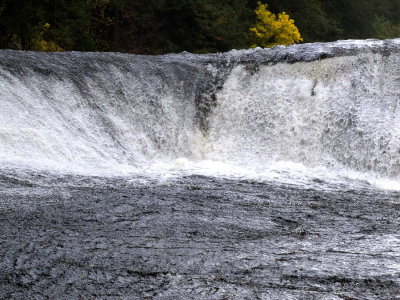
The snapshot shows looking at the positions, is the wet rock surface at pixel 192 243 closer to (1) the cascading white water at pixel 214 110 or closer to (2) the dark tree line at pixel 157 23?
(1) the cascading white water at pixel 214 110

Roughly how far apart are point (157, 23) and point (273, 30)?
16.7 feet

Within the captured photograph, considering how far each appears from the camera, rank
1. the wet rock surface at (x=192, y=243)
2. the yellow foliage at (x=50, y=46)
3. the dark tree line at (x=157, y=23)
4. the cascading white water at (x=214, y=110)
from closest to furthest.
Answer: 1. the wet rock surface at (x=192, y=243)
2. the cascading white water at (x=214, y=110)
3. the dark tree line at (x=157, y=23)
4. the yellow foliage at (x=50, y=46)

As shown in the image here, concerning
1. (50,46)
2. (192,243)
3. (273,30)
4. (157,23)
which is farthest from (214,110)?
(273,30)

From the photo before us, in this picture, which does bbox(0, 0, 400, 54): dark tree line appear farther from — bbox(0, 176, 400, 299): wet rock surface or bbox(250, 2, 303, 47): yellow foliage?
bbox(0, 176, 400, 299): wet rock surface

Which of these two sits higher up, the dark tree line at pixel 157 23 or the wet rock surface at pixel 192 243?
the dark tree line at pixel 157 23

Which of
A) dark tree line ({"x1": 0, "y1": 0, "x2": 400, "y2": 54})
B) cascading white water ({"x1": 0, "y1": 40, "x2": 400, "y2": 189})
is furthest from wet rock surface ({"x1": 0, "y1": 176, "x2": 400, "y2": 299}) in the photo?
dark tree line ({"x1": 0, "y1": 0, "x2": 400, "y2": 54})

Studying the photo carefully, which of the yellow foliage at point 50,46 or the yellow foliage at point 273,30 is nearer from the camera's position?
the yellow foliage at point 50,46

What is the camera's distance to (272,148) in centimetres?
1034

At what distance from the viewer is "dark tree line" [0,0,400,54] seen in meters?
17.2

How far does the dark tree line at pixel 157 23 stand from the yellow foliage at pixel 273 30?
0.56m

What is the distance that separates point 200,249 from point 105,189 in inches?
93.1

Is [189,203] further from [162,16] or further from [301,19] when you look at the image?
[301,19]

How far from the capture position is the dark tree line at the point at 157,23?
17.2 meters

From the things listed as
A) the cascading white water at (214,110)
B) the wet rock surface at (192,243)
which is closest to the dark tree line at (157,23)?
the cascading white water at (214,110)
